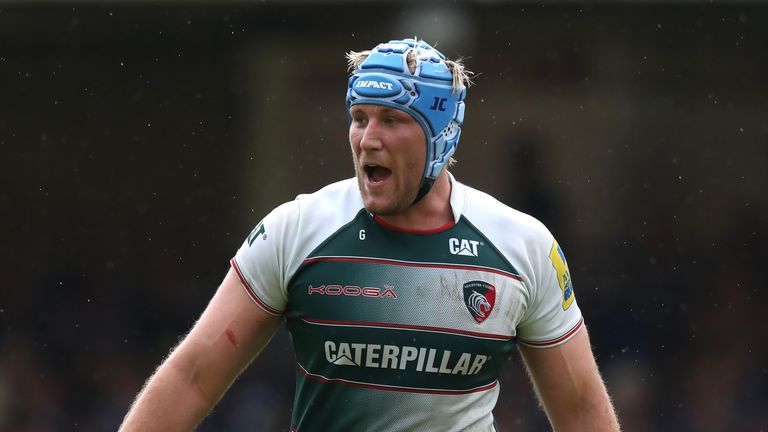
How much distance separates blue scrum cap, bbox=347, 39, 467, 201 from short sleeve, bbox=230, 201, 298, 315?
424 millimetres

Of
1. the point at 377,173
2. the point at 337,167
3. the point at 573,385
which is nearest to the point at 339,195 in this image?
the point at 377,173

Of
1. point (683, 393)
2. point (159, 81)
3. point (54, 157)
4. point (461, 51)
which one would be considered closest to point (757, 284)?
point (683, 393)

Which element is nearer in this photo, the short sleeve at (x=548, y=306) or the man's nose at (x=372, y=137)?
the man's nose at (x=372, y=137)

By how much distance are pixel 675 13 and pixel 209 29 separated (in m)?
4.55

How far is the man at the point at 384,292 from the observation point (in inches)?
149

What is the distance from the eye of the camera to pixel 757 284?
498 inches

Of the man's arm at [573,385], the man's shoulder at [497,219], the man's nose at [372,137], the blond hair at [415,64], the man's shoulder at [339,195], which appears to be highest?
the blond hair at [415,64]

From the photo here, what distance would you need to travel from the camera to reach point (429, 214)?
3967 millimetres

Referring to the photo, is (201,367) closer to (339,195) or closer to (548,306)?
(339,195)

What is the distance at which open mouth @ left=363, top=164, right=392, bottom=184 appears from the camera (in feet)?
12.5

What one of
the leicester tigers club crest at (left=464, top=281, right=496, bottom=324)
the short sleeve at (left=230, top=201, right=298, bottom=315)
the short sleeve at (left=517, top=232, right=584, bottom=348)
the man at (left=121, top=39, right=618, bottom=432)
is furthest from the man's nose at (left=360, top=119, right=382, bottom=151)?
the short sleeve at (left=517, top=232, right=584, bottom=348)

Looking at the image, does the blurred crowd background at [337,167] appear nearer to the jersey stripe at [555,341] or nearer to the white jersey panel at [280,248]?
the jersey stripe at [555,341]

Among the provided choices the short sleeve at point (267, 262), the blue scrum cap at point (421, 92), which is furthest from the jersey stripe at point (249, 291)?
the blue scrum cap at point (421, 92)

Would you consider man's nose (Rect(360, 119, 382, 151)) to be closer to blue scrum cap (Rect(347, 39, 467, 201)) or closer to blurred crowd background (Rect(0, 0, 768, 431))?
blue scrum cap (Rect(347, 39, 467, 201))
